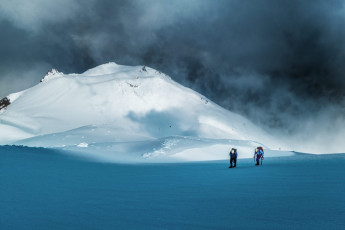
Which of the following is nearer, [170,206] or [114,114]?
[170,206]

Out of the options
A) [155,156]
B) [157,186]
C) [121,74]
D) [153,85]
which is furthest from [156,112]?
[157,186]

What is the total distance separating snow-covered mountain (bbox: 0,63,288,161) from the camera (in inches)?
3295

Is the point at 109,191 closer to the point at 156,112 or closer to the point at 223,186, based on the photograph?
the point at 223,186

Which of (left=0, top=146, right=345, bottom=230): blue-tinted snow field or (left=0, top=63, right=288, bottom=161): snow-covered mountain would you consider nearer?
(left=0, top=146, right=345, bottom=230): blue-tinted snow field

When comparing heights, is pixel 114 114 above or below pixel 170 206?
above

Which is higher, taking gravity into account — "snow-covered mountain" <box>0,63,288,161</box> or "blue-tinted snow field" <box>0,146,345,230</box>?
"snow-covered mountain" <box>0,63,288,161</box>

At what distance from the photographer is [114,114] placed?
129 meters

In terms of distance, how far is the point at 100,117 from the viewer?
123125 millimetres

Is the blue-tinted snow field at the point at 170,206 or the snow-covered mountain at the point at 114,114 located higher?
the snow-covered mountain at the point at 114,114

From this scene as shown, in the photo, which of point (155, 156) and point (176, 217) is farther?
point (155, 156)

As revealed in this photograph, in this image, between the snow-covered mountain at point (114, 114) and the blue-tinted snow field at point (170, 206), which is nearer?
the blue-tinted snow field at point (170, 206)

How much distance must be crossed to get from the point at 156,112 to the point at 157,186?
130m

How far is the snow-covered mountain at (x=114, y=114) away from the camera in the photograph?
83.7 meters

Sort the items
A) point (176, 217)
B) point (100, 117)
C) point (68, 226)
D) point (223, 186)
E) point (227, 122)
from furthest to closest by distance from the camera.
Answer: point (227, 122) → point (100, 117) → point (223, 186) → point (176, 217) → point (68, 226)
